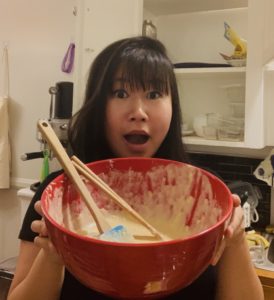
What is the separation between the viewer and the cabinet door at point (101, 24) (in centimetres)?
152

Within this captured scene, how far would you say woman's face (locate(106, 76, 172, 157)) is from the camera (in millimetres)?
724

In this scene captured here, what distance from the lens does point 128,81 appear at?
74cm

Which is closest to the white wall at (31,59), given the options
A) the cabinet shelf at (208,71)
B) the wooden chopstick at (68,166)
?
the cabinet shelf at (208,71)

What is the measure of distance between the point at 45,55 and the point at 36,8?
278 millimetres

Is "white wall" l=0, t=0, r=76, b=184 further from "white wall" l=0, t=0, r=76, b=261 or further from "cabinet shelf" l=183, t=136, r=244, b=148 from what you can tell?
"cabinet shelf" l=183, t=136, r=244, b=148

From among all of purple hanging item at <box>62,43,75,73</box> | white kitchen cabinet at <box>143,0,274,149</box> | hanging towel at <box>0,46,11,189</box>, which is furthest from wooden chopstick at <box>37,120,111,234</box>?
hanging towel at <box>0,46,11,189</box>

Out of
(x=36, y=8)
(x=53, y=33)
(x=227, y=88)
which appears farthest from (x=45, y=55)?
(x=227, y=88)

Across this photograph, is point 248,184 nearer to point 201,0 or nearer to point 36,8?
point 201,0

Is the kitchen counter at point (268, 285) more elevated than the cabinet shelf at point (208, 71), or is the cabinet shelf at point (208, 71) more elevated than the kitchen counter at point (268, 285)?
the cabinet shelf at point (208, 71)

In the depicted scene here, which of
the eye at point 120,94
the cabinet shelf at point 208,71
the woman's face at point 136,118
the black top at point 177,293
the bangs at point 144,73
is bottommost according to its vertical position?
the black top at point 177,293

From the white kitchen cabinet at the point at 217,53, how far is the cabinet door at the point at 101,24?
0.48ft

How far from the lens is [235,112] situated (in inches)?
61.5

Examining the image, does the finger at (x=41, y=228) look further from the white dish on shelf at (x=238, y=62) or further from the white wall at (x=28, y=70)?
the white wall at (x=28, y=70)

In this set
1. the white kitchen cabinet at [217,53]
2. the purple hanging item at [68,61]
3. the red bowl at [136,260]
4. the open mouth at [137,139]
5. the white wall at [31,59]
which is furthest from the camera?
the white wall at [31,59]
